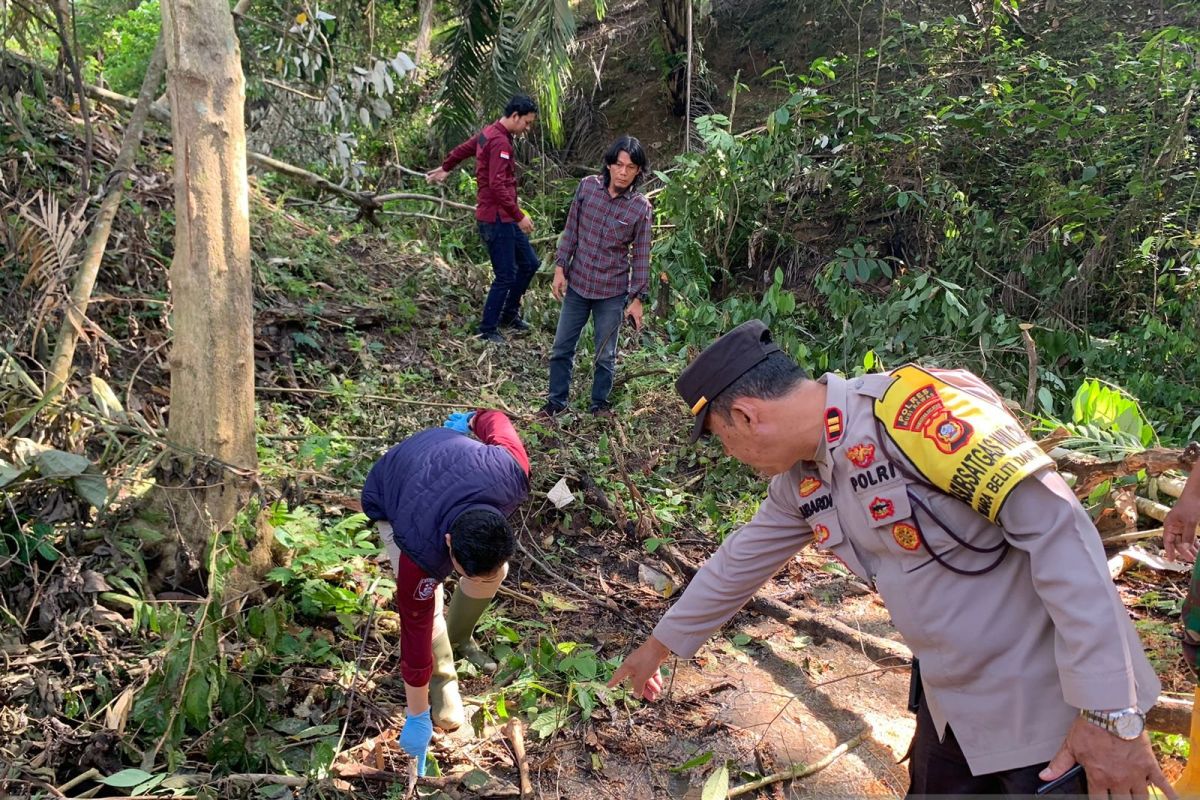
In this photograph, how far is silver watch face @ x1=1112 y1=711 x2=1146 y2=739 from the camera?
1.43 meters

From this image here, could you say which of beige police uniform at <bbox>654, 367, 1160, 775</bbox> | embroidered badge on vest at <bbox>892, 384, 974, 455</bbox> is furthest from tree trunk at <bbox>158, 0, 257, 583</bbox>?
embroidered badge on vest at <bbox>892, 384, 974, 455</bbox>

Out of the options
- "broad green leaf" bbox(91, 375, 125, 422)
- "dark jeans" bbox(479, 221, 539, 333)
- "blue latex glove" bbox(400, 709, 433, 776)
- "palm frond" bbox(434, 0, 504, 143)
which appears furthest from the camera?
"palm frond" bbox(434, 0, 504, 143)

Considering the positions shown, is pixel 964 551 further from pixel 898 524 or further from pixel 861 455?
pixel 861 455

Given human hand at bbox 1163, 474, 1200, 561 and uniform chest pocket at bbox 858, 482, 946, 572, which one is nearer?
uniform chest pocket at bbox 858, 482, 946, 572

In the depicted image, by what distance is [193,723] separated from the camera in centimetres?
281

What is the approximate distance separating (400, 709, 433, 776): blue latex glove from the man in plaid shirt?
9.86 ft

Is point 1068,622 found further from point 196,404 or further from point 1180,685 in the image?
point 196,404

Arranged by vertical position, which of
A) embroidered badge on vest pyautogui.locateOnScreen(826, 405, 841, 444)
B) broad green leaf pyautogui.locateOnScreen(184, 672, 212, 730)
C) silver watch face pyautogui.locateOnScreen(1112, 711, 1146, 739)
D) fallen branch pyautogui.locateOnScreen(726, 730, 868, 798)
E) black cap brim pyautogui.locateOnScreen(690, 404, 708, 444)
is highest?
embroidered badge on vest pyautogui.locateOnScreen(826, 405, 841, 444)

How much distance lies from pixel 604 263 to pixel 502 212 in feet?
5.27

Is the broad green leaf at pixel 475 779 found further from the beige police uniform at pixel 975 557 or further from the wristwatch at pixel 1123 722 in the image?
the wristwatch at pixel 1123 722

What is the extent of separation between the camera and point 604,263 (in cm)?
527

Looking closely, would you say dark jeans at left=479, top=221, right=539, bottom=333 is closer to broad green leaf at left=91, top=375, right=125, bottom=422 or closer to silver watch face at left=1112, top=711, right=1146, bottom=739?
broad green leaf at left=91, top=375, right=125, bottom=422

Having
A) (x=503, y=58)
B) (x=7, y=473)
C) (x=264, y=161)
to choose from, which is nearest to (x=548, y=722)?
(x=7, y=473)

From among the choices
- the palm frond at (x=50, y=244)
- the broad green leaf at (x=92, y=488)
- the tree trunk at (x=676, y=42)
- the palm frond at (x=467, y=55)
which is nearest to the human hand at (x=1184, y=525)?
the broad green leaf at (x=92, y=488)
